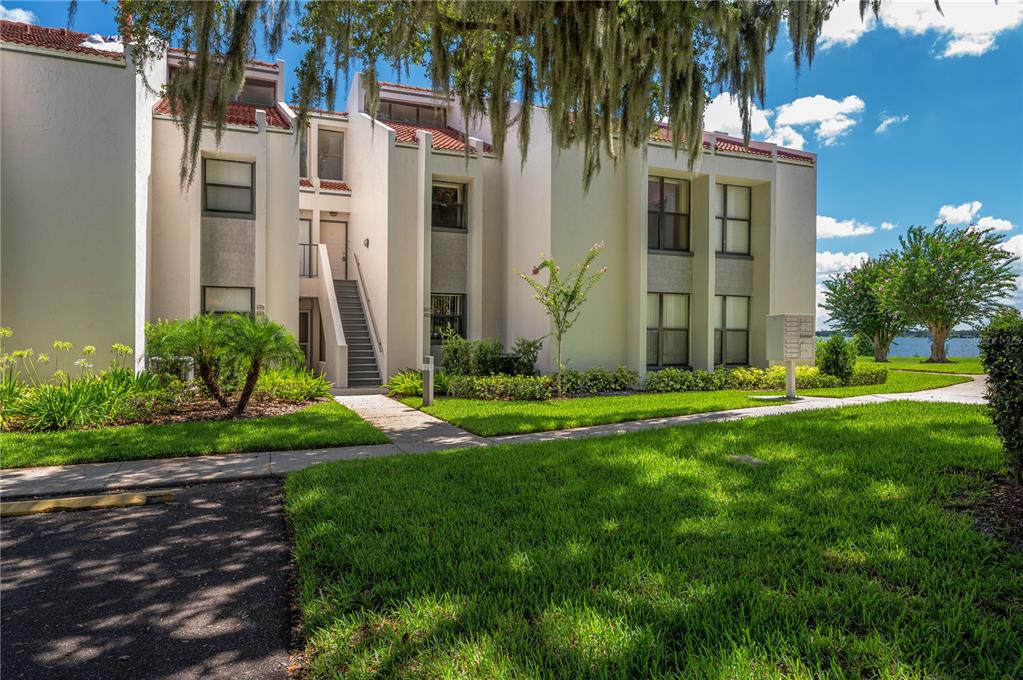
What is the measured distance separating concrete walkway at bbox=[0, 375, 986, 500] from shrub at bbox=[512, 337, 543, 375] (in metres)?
3.89

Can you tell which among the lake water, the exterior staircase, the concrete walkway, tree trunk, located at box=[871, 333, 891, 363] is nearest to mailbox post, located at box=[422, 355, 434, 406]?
the concrete walkway

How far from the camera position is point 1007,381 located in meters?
4.66

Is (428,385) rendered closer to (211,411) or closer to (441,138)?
(211,411)

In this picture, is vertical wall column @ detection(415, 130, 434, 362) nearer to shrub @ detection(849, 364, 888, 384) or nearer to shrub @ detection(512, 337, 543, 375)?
shrub @ detection(512, 337, 543, 375)

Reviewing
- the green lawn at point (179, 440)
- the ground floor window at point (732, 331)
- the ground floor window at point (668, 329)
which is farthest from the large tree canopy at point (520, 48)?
the ground floor window at point (732, 331)

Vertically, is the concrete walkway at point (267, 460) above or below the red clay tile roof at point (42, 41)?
below

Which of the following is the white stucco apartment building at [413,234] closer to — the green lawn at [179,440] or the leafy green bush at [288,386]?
the leafy green bush at [288,386]

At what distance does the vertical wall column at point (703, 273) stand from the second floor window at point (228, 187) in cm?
1174

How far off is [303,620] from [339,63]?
335 inches

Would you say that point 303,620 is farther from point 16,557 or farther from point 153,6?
point 153,6

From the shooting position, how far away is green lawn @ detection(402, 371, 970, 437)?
9.71 metres

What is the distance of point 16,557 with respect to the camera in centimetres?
439

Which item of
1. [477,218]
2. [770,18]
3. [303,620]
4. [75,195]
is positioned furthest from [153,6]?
[303,620]

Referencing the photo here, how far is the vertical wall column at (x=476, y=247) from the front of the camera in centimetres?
1655
